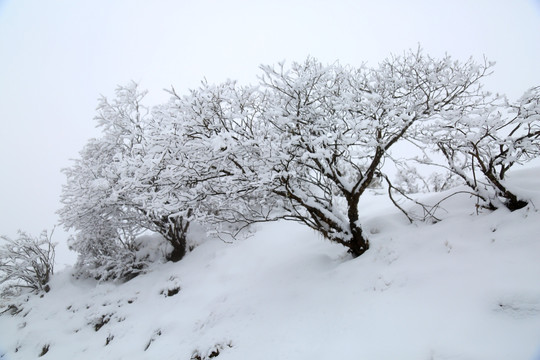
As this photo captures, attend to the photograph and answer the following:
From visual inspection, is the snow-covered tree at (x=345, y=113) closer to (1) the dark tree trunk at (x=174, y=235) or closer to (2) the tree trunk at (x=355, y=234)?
(2) the tree trunk at (x=355, y=234)

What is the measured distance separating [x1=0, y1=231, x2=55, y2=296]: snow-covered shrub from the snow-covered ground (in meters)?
2.73

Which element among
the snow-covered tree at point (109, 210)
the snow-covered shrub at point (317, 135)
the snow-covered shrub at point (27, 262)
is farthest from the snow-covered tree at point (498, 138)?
the snow-covered shrub at point (27, 262)

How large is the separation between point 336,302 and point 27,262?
1439 centimetres

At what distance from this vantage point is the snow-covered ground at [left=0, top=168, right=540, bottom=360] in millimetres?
3557

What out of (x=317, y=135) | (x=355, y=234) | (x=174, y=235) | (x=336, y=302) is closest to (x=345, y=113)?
(x=317, y=135)

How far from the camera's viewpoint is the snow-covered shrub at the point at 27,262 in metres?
12.1

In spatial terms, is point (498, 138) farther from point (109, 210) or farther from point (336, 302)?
point (109, 210)

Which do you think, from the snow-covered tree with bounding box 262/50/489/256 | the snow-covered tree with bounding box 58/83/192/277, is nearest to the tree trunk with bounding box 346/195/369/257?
the snow-covered tree with bounding box 262/50/489/256

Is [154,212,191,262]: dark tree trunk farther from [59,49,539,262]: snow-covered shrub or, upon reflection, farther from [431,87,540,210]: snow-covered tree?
[431,87,540,210]: snow-covered tree

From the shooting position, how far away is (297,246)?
27.5 ft

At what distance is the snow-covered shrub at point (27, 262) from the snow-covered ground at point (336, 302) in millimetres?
2730

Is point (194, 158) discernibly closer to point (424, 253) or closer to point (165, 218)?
point (424, 253)

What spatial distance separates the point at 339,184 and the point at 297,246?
9.75ft

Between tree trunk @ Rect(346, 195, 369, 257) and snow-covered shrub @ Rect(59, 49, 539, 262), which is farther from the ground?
snow-covered shrub @ Rect(59, 49, 539, 262)
